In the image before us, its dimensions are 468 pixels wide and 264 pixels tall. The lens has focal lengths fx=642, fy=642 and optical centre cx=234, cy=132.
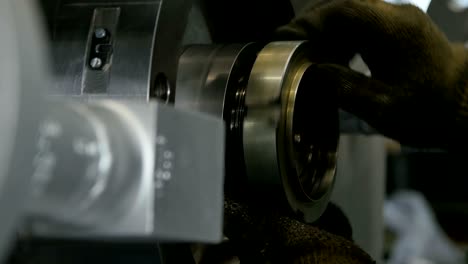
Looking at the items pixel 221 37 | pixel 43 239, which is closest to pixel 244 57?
pixel 221 37

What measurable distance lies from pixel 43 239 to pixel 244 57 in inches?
12.1

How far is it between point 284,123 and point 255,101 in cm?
3

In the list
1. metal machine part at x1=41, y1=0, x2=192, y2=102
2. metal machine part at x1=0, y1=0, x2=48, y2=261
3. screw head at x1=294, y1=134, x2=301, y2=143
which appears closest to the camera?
metal machine part at x1=0, y1=0, x2=48, y2=261

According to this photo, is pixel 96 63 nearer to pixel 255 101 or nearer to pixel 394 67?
pixel 255 101

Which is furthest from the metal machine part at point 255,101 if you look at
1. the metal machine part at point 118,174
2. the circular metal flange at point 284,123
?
the metal machine part at point 118,174

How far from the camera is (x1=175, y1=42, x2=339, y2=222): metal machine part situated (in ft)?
1.66

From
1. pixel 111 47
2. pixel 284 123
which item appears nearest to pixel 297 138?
pixel 284 123

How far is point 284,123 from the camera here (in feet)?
1.68

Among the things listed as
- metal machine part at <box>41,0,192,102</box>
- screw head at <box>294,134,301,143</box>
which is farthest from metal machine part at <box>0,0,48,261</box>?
screw head at <box>294,134,301,143</box>

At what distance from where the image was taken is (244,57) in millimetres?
→ 546

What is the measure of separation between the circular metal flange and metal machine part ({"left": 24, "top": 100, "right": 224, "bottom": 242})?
0.20 meters

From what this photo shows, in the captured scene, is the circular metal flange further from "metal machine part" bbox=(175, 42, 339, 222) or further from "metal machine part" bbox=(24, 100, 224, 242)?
"metal machine part" bbox=(24, 100, 224, 242)

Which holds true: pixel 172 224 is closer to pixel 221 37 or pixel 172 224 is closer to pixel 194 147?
pixel 194 147

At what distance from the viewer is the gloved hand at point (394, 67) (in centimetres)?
56
